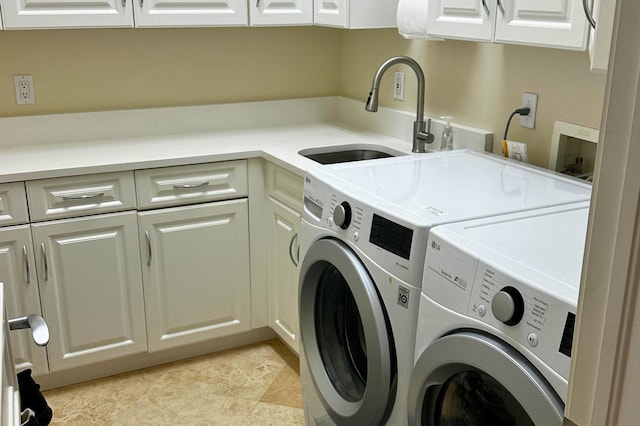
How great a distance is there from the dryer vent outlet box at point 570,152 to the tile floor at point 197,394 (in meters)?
1.26

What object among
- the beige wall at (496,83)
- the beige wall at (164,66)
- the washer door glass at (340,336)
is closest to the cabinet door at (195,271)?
the beige wall at (164,66)

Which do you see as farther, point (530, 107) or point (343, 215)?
point (530, 107)

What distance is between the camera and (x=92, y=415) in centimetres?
242

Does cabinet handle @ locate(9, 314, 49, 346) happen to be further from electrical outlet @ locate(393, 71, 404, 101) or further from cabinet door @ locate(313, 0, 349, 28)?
electrical outlet @ locate(393, 71, 404, 101)

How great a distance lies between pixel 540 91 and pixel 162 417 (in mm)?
1728

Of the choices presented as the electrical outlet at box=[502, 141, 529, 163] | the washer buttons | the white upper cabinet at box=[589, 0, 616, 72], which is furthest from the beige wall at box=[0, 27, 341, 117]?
the white upper cabinet at box=[589, 0, 616, 72]

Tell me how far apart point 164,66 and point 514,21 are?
1.65m

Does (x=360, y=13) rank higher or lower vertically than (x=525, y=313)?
higher

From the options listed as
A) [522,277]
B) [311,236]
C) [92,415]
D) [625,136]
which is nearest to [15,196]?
[92,415]

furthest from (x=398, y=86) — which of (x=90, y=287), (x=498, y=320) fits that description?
(x=498, y=320)

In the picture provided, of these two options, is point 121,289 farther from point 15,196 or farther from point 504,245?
point 504,245

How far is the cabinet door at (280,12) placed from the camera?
265cm

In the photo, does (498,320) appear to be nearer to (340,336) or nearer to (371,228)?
(371,228)

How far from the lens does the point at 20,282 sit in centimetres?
233
